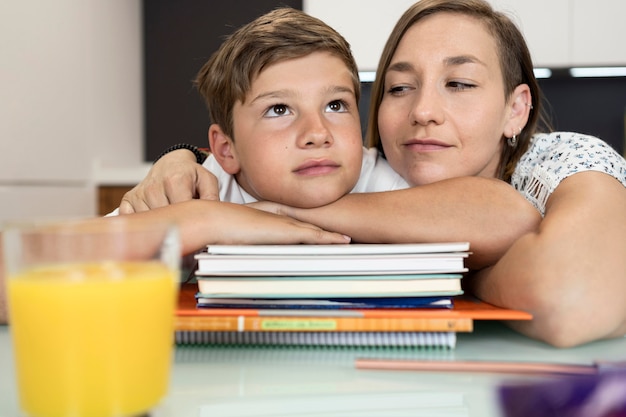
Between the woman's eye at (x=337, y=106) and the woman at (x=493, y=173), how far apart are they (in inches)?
5.5

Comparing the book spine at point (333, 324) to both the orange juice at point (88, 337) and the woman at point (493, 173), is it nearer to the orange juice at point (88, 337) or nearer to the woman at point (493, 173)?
the woman at point (493, 173)

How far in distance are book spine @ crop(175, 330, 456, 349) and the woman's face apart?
2.12 ft

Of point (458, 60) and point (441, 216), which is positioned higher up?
point (458, 60)

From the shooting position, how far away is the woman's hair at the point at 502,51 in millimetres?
1401

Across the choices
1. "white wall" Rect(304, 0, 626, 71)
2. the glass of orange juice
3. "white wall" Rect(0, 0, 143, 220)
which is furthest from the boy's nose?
"white wall" Rect(304, 0, 626, 71)

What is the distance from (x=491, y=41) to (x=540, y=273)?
30.3 inches

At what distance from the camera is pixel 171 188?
48.7 inches

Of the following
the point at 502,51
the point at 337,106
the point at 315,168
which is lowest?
the point at 315,168

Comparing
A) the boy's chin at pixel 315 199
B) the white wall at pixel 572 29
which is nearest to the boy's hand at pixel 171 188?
the boy's chin at pixel 315 199

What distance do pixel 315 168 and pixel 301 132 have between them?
0.22 ft

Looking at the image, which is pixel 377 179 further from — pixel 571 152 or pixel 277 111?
pixel 571 152

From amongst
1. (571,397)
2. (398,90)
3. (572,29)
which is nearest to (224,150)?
(398,90)

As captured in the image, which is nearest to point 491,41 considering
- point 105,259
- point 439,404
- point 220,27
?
point 439,404

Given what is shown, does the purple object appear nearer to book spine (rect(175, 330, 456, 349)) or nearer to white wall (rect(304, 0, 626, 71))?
book spine (rect(175, 330, 456, 349))
